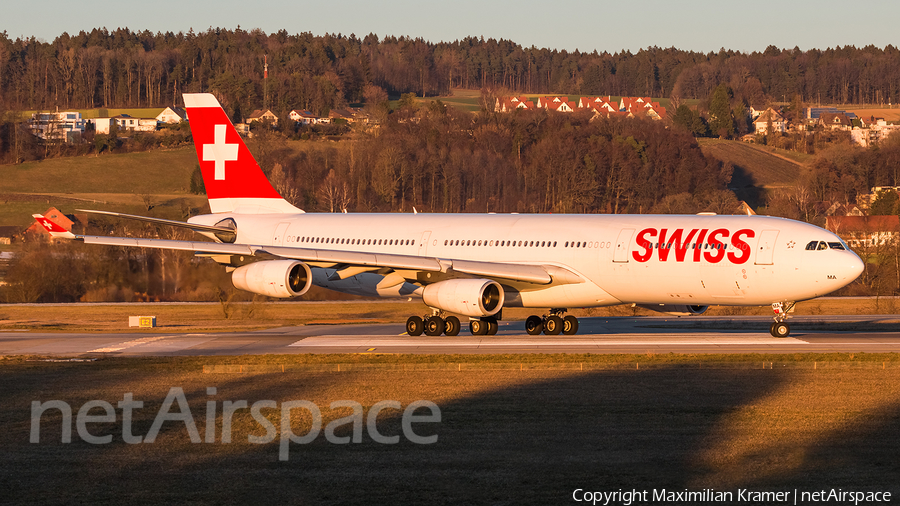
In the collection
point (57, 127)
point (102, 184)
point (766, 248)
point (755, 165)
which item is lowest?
point (102, 184)

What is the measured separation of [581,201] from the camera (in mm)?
130500

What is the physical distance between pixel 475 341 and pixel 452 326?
7.96ft

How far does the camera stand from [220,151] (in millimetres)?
41812

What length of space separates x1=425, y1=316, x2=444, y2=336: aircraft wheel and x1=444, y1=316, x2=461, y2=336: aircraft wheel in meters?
0.18

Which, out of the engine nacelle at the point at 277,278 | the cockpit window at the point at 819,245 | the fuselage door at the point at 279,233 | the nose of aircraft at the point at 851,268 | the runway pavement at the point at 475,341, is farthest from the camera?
the fuselage door at the point at 279,233

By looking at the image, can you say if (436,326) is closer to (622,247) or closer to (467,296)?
(467,296)

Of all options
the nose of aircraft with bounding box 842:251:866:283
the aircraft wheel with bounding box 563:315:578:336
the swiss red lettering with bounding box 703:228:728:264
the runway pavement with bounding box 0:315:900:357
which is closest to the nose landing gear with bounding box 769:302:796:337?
the runway pavement with bounding box 0:315:900:357

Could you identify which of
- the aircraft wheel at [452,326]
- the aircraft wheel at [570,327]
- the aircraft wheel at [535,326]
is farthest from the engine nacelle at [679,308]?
→ the aircraft wheel at [452,326]

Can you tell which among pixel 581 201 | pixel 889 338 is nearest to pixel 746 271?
pixel 889 338

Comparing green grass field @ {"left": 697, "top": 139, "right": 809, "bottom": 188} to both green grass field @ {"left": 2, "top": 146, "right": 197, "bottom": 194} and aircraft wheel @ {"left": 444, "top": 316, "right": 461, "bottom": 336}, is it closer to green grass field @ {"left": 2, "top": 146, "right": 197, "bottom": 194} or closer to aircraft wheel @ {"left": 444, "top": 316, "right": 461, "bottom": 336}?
green grass field @ {"left": 2, "top": 146, "right": 197, "bottom": 194}

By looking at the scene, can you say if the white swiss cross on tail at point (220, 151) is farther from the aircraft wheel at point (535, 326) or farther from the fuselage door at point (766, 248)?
the fuselage door at point (766, 248)

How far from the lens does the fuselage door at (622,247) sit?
32.0 m

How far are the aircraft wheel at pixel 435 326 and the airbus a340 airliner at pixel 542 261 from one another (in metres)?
0.05

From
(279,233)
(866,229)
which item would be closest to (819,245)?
(279,233)
